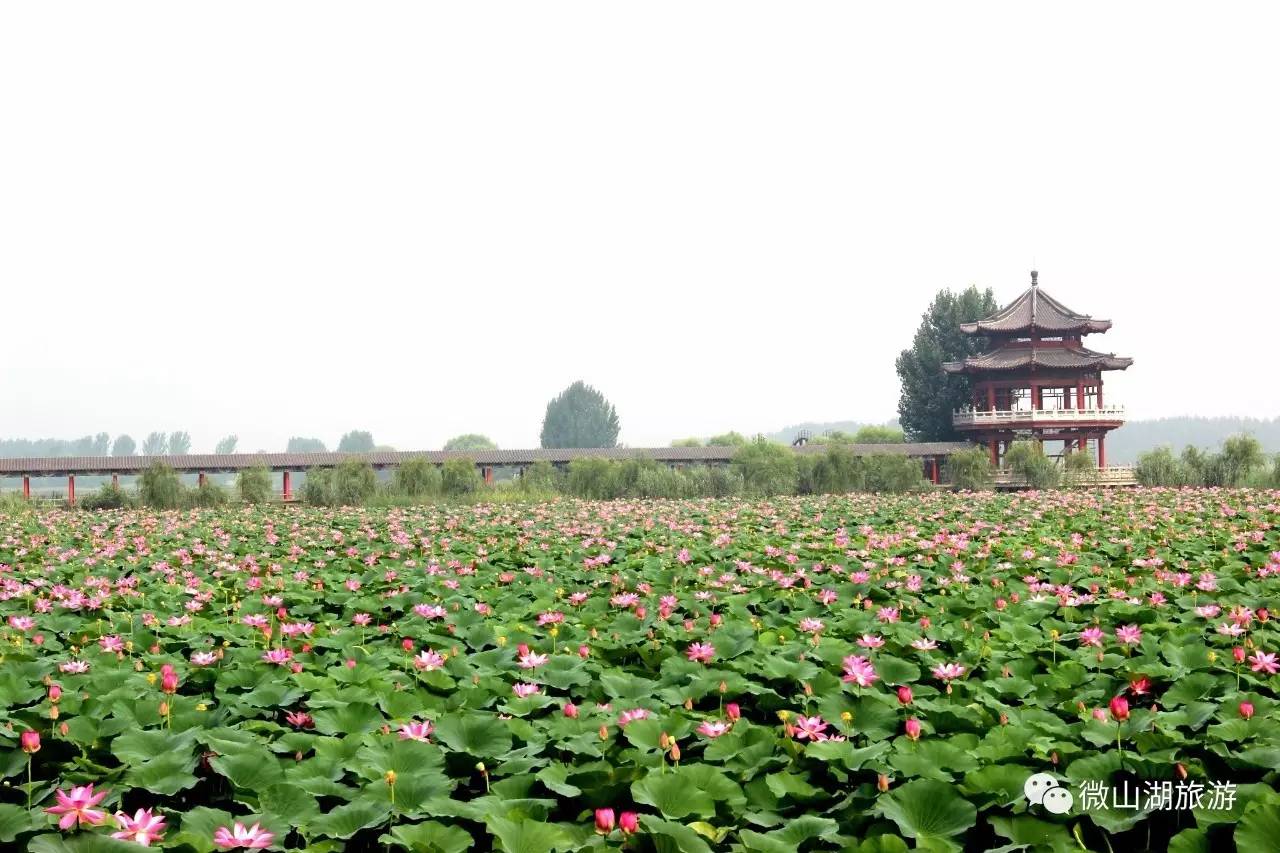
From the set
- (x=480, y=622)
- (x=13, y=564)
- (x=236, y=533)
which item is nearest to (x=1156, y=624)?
(x=480, y=622)

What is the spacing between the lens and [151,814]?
2.41 meters

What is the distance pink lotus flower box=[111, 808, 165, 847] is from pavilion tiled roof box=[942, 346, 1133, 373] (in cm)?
3370

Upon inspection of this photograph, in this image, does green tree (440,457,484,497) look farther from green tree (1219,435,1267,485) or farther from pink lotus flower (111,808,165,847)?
pink lotus flower (111,808,165,847)

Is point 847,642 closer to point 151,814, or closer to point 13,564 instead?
point 151,814

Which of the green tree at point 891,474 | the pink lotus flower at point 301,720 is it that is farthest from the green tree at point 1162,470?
the pink lotus flower at point 301,720

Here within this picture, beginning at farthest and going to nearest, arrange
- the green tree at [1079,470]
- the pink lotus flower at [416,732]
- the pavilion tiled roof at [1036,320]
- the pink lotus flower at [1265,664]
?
the pavilion tiled roof at [1036,320] < the green tree at [1079,470] < the pink lotus flower at [1265,664] < the pink lotus flower at [416,732]

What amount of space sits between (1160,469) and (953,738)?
73.6 feet

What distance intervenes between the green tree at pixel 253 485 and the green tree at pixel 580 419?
38816 millimetres

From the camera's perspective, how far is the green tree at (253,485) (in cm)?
2153

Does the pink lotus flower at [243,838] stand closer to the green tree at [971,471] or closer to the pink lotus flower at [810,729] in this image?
the pink lotus flower at [810,729]

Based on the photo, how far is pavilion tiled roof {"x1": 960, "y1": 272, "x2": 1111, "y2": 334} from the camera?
3400cm

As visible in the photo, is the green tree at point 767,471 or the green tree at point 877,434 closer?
Answer: the green tree at point 767,471

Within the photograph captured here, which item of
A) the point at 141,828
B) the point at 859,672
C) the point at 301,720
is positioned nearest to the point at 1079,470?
the point at 859,672

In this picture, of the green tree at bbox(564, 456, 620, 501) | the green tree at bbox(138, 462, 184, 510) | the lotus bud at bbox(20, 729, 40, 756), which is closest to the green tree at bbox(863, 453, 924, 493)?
the green tree at bbox(564, 456, 620, 501)
